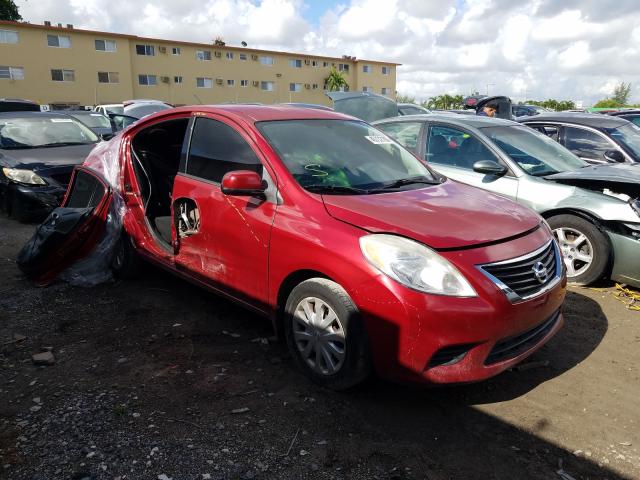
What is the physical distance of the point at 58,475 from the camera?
2340 mm

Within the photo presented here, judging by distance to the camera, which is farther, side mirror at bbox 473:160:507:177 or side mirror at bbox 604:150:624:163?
side mirror at bbox 604:150:624:163

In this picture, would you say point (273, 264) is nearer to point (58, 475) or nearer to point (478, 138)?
point (58, 475)

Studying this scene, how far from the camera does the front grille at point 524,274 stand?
270 cm

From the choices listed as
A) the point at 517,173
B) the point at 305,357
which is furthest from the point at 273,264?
the point at 517,173

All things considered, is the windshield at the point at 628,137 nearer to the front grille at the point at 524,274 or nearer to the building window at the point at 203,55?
the front grille at the point at 524,274

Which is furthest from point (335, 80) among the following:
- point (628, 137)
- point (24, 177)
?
point (24, 177)

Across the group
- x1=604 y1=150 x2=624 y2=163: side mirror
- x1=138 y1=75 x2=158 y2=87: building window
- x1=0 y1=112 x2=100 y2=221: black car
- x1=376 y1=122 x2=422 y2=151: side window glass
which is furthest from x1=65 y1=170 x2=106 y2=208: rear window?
x1=138 y1=75 x2=158 y2=87: building window

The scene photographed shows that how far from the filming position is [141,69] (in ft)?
135

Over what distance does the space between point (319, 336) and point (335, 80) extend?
52819 millimetres

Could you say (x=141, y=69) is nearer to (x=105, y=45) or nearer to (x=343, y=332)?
(x=105, y=45)

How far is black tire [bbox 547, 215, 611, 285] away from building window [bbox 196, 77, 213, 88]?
4396 centimetres

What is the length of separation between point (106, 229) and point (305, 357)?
2.93 m

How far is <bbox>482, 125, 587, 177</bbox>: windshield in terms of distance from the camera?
527 centimetres

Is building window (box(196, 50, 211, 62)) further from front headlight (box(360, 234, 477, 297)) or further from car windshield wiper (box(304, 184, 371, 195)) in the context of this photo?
front headlight (box(360, 234, 477, 297))
